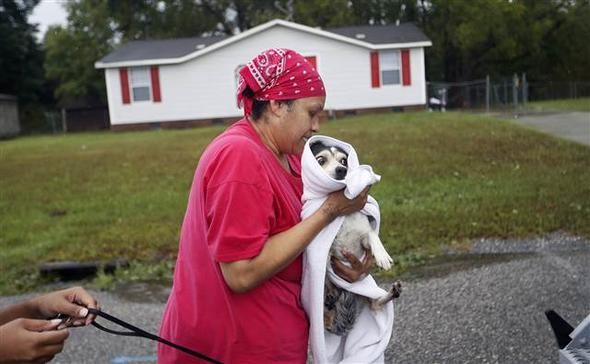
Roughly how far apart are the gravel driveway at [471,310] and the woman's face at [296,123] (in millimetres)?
2456

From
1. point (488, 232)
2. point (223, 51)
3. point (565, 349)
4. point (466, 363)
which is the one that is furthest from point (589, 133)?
point (223, 51)

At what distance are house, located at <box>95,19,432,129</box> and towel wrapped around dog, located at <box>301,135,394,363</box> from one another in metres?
27.5

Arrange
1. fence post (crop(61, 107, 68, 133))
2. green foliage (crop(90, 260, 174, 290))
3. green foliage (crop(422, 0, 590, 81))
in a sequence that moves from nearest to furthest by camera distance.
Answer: green foliage (crop(90, 260, 174, 290)) → green foliage (crop(422, 0, 590, 81)) → fence post (crop(61, 107, 68, 133))

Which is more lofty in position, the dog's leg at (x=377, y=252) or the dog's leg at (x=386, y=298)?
the dog's leg at (x=377, y=252)

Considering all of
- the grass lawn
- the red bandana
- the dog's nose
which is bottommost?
the grass lawn

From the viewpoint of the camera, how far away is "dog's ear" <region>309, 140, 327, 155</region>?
2373mm

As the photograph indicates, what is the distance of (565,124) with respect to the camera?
17969 mm

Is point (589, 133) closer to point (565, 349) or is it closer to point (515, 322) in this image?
point (515, 322)

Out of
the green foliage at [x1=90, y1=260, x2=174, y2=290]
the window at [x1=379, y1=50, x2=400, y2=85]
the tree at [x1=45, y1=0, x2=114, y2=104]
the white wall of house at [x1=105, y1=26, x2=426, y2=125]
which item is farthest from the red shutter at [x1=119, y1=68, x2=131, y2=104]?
the green foliage at [x1=90, y1=260, x2=174, y2=290]

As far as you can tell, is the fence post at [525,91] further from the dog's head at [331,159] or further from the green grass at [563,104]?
the dog's head at [331,159]

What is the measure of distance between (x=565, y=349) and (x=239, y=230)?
109cm

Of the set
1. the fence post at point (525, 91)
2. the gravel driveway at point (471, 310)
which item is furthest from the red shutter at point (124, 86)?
the gravel driveway at point (471, 310)

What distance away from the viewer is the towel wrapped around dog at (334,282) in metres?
2.23

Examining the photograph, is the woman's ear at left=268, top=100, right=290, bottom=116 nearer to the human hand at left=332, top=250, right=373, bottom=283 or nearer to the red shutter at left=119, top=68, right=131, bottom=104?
the human hand at left=332, top=250, right=373, bottom=283
